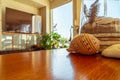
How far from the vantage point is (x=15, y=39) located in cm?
452

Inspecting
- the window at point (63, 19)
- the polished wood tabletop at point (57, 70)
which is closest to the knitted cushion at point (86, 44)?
the polished wood tabletop at point (57, 70)

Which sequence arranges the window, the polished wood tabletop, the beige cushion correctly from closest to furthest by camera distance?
the polished wood tabletop
the beige cushion
the window

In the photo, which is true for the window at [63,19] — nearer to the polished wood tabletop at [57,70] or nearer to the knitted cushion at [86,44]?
the knitted cushion at [86,44]

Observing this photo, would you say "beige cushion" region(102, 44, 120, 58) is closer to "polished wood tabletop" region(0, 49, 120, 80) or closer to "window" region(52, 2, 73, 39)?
"polished wood tabletop" region(0, 49, 120, 80)

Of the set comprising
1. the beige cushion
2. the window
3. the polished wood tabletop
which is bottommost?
the polished wood tabletop

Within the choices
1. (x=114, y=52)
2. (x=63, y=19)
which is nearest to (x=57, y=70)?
(x=114, y=52)

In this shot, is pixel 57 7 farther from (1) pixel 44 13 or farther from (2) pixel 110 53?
(2) pixel 110 53

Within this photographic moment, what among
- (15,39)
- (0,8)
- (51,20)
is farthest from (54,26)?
(0,8)

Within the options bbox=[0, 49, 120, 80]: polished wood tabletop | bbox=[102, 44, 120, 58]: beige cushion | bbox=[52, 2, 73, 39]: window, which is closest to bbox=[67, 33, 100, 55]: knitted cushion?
bbox=[102, 44, 120, 58]: beige cushion

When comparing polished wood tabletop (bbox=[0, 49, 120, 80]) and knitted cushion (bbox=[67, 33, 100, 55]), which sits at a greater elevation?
knitted cushion (bbox=[67, 33, 100, 55])

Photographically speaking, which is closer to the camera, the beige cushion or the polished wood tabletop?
the polished wood tabletop

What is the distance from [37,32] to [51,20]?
0.75 meters

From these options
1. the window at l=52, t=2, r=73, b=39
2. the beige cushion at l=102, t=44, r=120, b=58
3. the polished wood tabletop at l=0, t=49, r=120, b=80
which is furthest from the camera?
the window at l=52, t=2, r=73, b=39

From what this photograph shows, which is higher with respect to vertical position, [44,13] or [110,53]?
Answer: [44,13]
